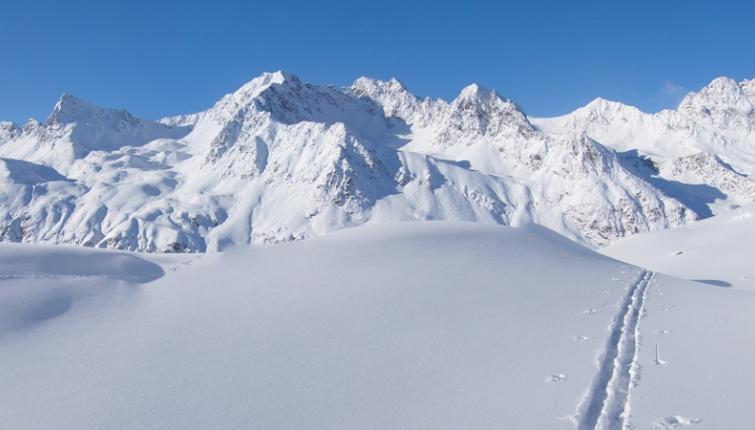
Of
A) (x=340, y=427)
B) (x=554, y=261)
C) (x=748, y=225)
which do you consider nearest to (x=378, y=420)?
(x=340, y=427)

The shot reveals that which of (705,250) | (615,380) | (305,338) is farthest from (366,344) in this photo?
(705,250)

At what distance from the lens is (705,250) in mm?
40094

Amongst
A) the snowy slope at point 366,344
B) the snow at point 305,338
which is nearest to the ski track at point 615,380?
the snowy slope at point 366,344

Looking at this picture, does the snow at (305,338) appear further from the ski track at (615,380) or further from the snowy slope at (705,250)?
the snowy slope at (705,250)

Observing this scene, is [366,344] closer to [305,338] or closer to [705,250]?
[305,338]

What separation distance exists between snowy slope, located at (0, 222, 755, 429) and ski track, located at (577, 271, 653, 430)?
0.04m

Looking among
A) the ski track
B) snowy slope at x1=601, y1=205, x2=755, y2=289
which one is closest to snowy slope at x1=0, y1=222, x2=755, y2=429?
the ski track

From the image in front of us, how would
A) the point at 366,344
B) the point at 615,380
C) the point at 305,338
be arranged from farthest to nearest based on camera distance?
1. the point at 305,338
2. the point at 366,344
3. the point at 615,380

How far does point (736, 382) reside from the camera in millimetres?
8789

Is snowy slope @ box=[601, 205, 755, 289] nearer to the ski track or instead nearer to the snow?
the snow

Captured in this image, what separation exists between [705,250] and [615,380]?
124 ft

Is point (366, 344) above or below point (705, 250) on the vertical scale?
below

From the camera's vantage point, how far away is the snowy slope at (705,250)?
29547mm

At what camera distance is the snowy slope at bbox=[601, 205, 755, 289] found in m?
29.5
